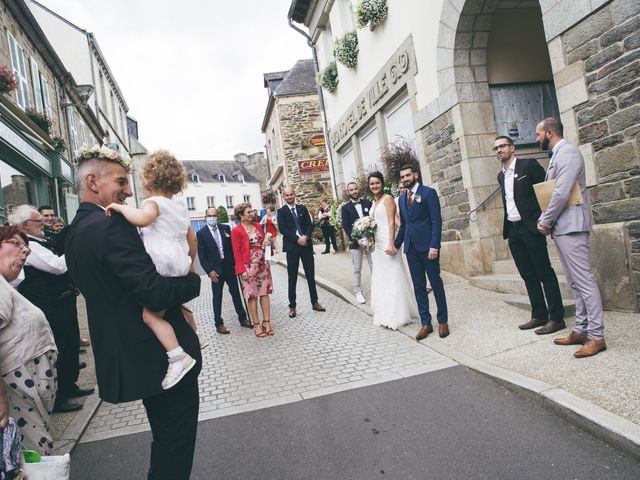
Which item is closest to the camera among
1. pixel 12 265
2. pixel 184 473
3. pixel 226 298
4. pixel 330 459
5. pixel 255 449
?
pixel 184 473

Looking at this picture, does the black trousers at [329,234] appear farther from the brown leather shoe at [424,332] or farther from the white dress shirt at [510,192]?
the white dress shirt at [510,192]

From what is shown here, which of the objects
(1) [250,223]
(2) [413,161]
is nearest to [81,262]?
(1) [250,223]

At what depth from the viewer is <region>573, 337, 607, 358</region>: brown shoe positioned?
359cm

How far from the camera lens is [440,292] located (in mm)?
4891

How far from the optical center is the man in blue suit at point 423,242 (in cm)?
492

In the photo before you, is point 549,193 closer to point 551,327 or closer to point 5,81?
point 551,327

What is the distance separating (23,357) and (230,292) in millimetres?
4691

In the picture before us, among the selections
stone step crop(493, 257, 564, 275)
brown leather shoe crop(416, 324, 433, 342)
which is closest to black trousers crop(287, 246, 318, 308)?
brown leather shoe crop(416, 324, 433, 342)

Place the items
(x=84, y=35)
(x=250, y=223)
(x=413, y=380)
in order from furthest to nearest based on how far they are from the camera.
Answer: (x=84, y=35), (x=250, y=223), (x=413, y=380)

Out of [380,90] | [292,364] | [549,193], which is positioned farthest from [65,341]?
[380,90]

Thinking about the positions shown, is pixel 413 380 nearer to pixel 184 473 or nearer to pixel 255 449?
pixel 255 449

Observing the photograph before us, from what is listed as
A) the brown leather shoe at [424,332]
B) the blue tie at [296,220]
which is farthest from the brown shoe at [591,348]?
the blue tie at [296,220]

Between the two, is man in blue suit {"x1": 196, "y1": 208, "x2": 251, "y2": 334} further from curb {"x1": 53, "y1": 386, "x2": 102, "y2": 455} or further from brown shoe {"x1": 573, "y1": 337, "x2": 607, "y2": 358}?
brown shoe {"x1": 573, "y1": 337, "x2": 607, "y2": 358}

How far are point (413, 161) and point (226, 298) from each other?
516 centimetres
